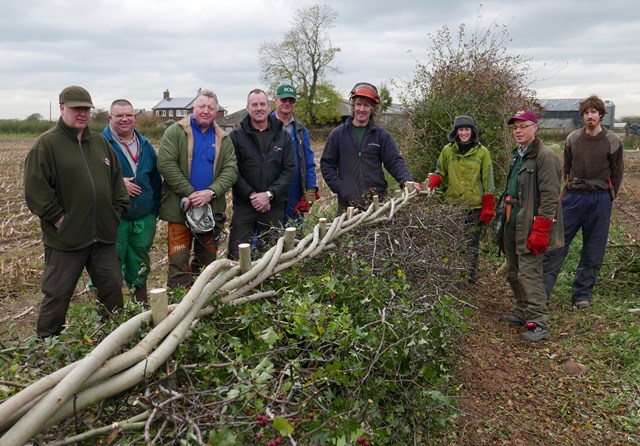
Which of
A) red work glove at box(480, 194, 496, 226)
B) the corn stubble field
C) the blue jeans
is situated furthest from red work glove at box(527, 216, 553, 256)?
the corn stubble field

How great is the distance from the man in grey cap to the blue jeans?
4395 mm

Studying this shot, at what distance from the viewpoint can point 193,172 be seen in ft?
15.4

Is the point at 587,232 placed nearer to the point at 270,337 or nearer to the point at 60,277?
the point at 270,337

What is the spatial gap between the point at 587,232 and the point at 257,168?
3.69 m

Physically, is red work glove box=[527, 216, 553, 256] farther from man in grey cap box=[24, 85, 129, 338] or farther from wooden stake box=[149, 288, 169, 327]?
wooden stake box=[149, 288, 169, 327]

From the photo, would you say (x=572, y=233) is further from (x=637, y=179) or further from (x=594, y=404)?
(x=637, y=179)

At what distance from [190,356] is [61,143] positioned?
8.08ft

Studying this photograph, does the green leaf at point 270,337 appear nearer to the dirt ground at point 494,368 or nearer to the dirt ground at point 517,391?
the dirt ground at point 494,368

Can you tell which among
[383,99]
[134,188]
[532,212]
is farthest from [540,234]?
[383,99]

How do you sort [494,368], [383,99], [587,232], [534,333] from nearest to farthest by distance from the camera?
[494,368]
[534,333]
[587,232]
[383,99]

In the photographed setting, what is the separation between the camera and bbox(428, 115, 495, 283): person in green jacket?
582 centimetres

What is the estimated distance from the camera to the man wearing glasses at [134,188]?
4469mm

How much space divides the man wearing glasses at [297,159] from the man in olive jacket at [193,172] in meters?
0.82

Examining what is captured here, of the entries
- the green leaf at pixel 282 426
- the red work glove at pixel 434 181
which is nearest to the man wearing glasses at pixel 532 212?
the red work glove at pixel 434 181
